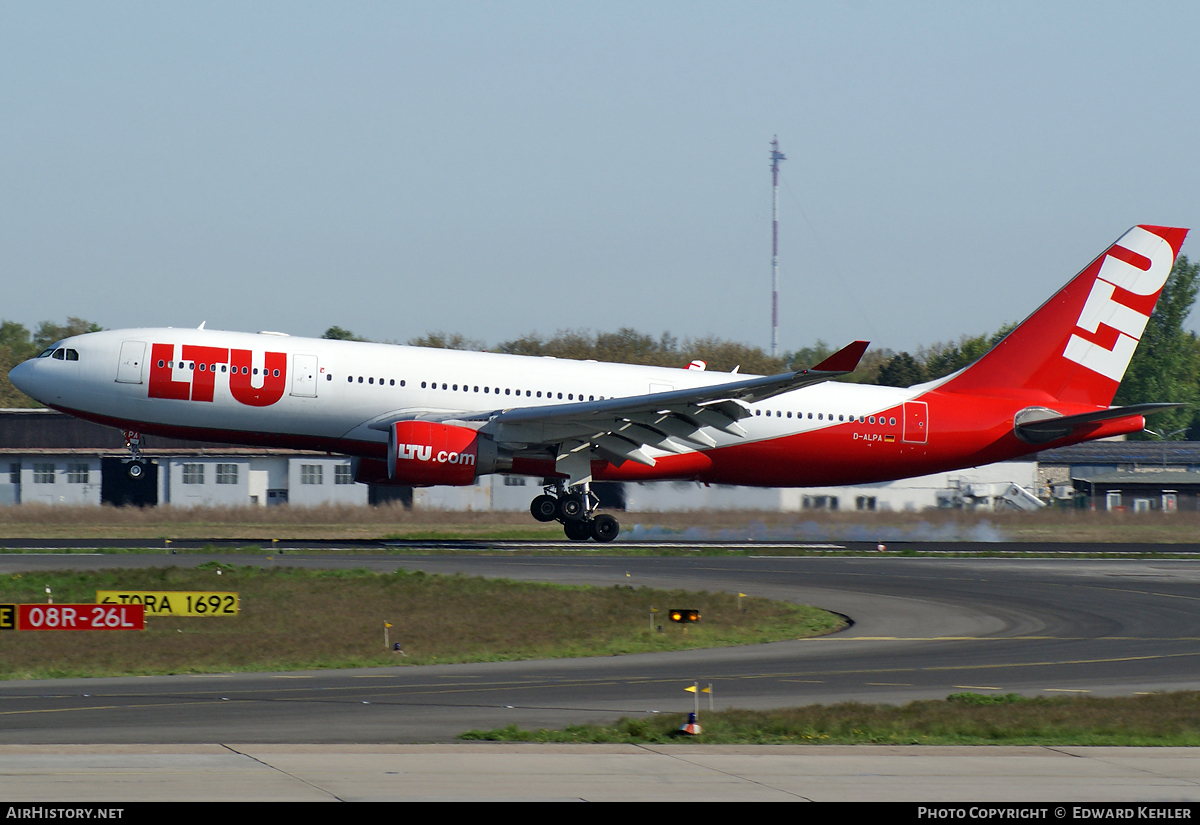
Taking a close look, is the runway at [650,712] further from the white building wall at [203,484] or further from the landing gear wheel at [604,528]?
the white building wall at [203,484]

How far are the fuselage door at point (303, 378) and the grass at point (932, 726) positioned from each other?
22281 mm

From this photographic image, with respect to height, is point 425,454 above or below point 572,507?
above

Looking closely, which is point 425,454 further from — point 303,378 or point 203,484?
point 203,484

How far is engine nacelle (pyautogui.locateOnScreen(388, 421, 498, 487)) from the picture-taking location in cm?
3388

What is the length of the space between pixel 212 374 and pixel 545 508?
10177mm

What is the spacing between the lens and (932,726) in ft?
45.5

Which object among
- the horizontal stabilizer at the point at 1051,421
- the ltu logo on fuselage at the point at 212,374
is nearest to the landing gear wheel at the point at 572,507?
the ltu logo on fuselage at the point at 212,374

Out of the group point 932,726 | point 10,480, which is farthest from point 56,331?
point 932,726

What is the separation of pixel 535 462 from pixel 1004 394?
1496 centimetres

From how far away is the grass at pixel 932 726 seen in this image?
43.0 ft

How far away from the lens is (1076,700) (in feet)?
51.1

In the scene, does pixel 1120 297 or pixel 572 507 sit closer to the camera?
pixel 572 507

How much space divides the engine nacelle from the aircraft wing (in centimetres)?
85
